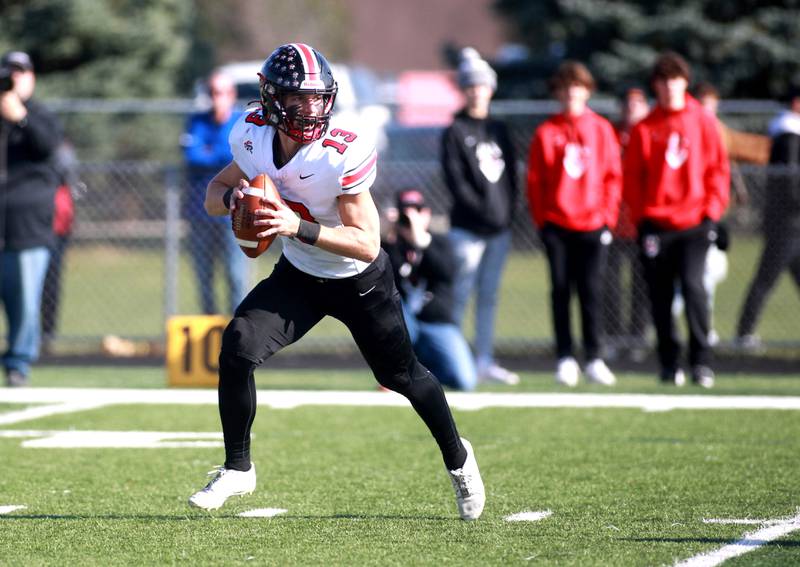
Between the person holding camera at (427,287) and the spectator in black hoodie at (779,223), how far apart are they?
298cm

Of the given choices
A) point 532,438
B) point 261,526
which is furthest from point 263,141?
point 532,438

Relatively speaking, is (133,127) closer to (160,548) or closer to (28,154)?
(28,154)

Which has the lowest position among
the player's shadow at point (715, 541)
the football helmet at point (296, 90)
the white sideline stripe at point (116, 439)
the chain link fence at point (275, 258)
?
the chain link fence at point (275, 258)

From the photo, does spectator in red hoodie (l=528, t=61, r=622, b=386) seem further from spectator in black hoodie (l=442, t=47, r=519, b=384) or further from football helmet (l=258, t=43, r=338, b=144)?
football helmet (l=258, t=43, r=338, b=144)

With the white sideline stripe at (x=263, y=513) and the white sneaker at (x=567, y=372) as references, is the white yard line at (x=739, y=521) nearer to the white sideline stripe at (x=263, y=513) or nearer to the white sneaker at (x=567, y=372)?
the white sideline stripe at (x=263, y=513)

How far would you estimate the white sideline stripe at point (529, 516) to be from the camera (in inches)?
202

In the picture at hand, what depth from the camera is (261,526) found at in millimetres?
5039

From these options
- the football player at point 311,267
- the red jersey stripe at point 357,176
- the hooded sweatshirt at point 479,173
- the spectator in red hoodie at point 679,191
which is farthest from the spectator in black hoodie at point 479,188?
the red jersey stripe at point 357,176

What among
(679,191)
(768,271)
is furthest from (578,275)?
(768,271)

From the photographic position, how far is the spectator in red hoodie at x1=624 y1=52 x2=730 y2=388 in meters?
9.11

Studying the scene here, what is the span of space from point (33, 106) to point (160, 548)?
204 inches

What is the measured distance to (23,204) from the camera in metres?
9.23

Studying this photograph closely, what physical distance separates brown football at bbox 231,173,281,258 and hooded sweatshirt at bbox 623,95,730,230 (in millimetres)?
4758

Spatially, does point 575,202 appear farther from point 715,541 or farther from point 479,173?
point 715,541
